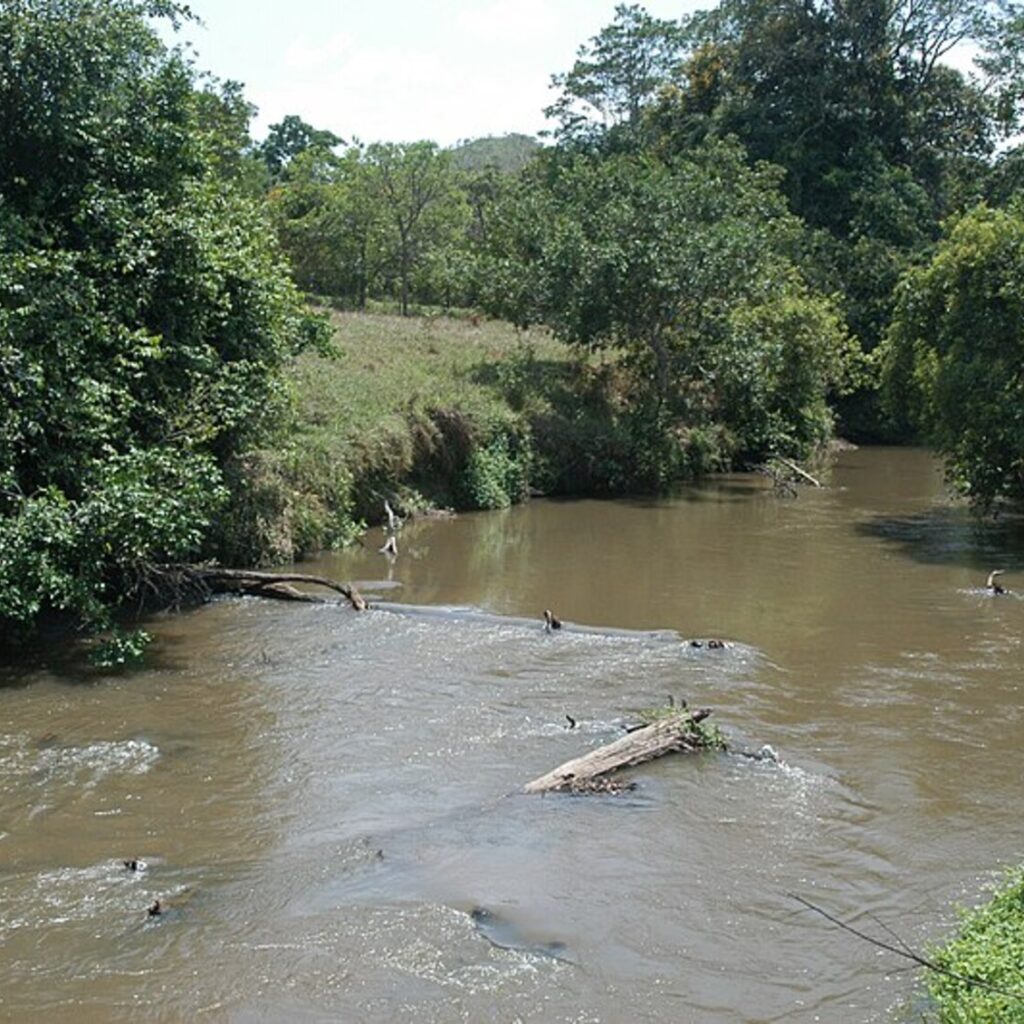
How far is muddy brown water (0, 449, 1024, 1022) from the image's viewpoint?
708 cm

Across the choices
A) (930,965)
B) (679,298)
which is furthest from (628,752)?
(679,298)

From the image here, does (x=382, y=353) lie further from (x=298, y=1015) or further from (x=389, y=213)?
(x=298, y=1015)

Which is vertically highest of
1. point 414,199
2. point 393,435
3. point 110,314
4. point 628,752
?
point 414,199

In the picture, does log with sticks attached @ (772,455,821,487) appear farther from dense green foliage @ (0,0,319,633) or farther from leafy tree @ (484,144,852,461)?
dense green foliage @ (0,0,319,633)

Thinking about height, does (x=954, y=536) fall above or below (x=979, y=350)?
below

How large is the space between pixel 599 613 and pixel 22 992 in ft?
36.4

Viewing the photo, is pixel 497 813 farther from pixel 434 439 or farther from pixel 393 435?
pixel 434 439

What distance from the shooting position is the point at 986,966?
19.8 ft

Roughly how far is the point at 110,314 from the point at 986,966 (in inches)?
501

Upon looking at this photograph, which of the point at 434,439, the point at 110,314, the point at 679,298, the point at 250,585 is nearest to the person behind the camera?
the point at 110,314

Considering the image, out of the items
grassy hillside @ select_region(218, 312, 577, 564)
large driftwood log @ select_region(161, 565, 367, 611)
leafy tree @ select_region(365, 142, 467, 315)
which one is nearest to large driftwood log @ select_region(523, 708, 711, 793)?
large driftwood log @ select_region(161, 565, 367, 611)

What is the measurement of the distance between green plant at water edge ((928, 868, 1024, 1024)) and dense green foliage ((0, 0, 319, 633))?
9.25 m

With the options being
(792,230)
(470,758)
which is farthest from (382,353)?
(470,758)

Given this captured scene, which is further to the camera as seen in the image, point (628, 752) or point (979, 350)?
point (979, 350)
